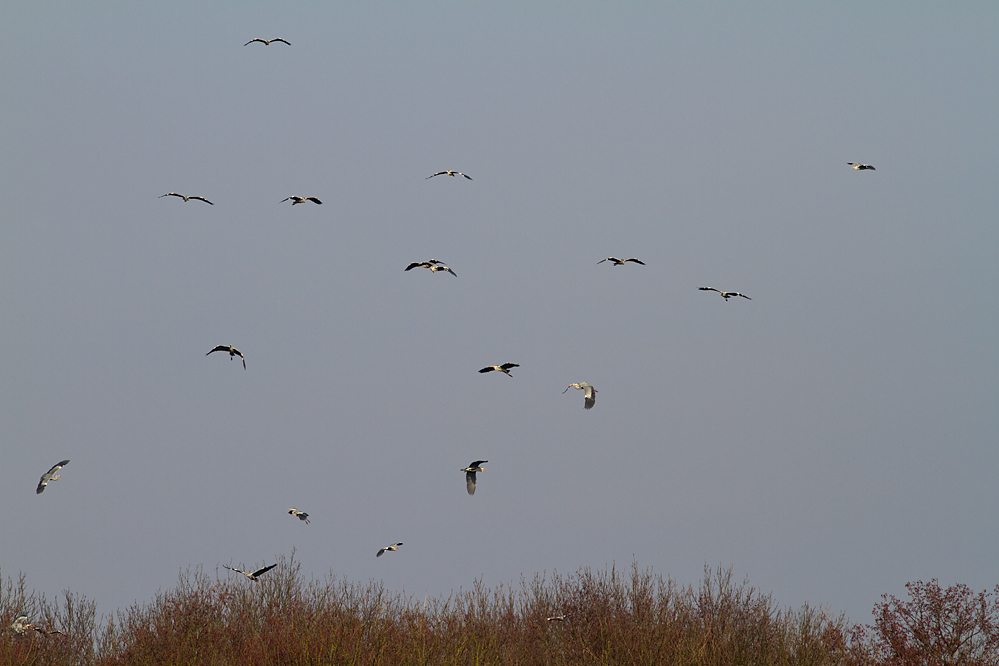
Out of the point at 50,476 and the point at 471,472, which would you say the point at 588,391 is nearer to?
the point at 471,472

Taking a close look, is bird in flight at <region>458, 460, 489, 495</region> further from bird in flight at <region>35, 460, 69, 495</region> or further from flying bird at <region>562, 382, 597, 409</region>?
bird in flight at <region>35, 460, 69, 495</region>

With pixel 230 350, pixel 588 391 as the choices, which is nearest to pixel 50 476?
pixel 230 350

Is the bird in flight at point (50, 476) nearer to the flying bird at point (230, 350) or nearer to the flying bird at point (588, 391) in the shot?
the flying bird at point (230, 350)

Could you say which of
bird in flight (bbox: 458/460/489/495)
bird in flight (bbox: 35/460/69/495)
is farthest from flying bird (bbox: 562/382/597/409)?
bird in flight (bbox: 35/460/69/495)

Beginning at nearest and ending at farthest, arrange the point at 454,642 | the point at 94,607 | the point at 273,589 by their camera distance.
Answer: the point at 454,642 < the point at 94,607 < the point at 273,589

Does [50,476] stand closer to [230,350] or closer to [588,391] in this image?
[230,350]

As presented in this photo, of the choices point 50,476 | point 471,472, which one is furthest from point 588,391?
point 50,476

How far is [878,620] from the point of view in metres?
48.5

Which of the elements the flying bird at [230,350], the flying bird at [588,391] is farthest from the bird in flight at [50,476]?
the flying bird at [588,391]

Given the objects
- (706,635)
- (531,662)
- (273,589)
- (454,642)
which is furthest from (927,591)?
(273,589)

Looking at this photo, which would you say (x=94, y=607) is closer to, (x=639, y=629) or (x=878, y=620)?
(x=639, y=629)

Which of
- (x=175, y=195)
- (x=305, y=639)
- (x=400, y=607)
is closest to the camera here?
(x=175, y=195)

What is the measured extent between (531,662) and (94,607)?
1947 cm

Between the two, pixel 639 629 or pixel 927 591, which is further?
pixel 927 591
